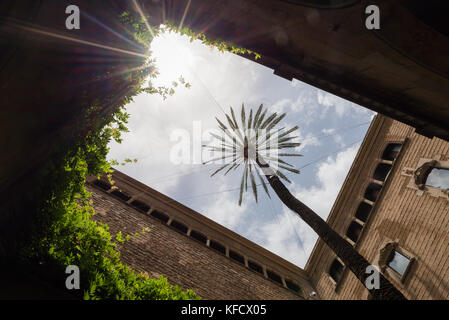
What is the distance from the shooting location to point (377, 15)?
218 inches

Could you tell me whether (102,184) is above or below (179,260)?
above

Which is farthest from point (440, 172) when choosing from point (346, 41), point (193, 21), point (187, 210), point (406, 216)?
point (187, 210)

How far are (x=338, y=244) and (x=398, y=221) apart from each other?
8.53 meters

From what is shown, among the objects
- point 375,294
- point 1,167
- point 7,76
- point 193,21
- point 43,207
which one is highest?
point 193,21

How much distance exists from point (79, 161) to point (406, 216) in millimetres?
16597

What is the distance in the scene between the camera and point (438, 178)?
12.3 meters

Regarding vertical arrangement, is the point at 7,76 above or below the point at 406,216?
above

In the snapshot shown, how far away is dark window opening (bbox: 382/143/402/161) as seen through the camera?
52.0 feet

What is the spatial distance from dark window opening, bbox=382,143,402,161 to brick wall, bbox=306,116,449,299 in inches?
13.4

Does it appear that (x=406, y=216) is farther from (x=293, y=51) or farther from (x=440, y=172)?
(x=293, y=51)

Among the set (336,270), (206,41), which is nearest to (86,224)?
(206,41)

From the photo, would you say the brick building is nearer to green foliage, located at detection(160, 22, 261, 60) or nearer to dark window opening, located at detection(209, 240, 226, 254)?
dark window opening, located at detection(209, 240, 226, 254)

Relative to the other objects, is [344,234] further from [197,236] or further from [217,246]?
[197,236]

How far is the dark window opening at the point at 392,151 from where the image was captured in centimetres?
1586
